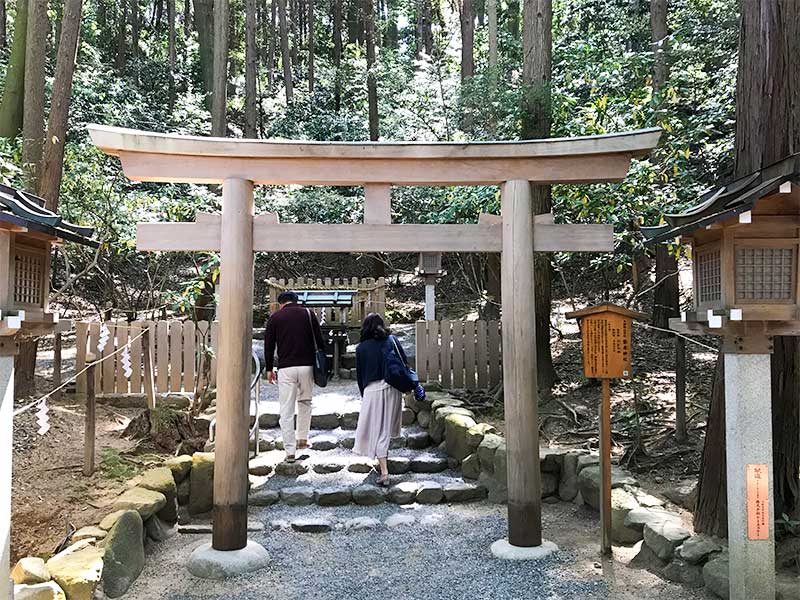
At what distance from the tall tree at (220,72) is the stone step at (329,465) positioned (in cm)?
684

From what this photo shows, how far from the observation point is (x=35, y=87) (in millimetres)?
7629

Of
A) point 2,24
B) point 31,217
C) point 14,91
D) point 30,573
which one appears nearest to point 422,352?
point 30,573

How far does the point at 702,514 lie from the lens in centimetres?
466

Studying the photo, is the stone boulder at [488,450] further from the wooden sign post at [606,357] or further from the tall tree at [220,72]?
the tall tree at [220,72]

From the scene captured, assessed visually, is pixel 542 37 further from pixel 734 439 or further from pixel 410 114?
pixel 734 439

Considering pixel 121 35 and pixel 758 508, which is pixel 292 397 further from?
pixel 121 35

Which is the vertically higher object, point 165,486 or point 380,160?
point 380,160

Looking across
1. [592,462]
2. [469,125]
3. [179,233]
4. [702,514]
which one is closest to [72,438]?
[179,233]

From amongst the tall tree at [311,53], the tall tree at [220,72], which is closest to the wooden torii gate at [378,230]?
the tall tree at [220,72]

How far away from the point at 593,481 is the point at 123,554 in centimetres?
390

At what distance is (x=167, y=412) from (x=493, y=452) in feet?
11.5

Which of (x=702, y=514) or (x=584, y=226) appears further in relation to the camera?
(x=584, y=226)

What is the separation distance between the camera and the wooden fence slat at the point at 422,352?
32.0 feet

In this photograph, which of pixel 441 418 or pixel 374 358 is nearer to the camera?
pixel 374 358
